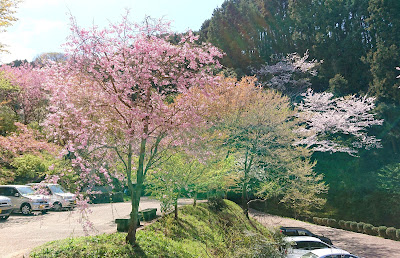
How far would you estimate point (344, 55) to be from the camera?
3666 cm

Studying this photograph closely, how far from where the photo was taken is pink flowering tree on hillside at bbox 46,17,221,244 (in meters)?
8.43

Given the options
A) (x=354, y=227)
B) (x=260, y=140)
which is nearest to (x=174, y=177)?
(x=260, y=140)

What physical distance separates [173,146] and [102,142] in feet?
6.95

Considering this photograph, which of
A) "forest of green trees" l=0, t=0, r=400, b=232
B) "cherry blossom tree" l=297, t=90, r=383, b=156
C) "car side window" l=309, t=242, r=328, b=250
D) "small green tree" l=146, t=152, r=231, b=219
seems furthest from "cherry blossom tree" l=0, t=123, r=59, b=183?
"cherry blossom tree" l=297, t=90, r=383, b=156

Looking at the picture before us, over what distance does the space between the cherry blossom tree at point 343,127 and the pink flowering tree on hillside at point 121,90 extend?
860 inches

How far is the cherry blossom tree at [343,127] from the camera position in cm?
2977

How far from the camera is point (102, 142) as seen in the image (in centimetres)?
888

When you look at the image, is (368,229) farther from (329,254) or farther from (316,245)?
(329,254)

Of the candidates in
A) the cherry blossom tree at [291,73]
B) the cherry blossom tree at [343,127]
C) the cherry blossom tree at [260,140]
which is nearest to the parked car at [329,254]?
the cherry blossom tree at [260,140]

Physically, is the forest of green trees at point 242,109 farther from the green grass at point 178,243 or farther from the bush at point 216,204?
the green grass at point 178,243

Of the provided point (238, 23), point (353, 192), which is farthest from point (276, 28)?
point (353, 192)

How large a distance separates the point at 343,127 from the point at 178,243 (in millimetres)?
24521

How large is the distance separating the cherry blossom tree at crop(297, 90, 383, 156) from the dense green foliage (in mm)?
1285

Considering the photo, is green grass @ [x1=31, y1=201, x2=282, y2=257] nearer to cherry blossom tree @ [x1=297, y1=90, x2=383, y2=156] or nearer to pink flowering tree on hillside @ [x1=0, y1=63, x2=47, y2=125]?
cherry blossom tree @ [x1=297, y1=90, x2=383, y2=156]
